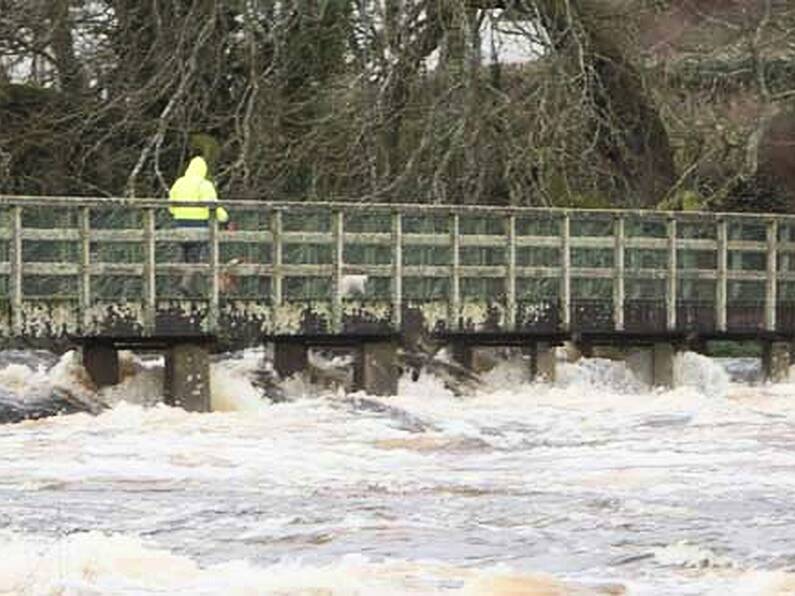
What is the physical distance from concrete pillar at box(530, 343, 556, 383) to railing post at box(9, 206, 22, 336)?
6.19m

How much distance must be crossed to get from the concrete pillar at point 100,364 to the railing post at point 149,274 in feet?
1.56

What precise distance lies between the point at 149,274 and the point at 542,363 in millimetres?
5049

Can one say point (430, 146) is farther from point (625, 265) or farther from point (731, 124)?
point (731, 124)

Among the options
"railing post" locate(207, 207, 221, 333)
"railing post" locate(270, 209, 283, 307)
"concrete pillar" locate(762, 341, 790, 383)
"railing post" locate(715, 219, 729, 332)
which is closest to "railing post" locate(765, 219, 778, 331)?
"concrete pillar" locate(762, 341, 790, 383)

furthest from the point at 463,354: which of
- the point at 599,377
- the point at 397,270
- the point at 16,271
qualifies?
the point at 16,271

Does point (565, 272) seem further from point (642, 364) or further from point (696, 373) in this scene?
point (696, 373)

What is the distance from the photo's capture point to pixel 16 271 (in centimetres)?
2112

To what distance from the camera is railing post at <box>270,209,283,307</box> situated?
22.7 metres

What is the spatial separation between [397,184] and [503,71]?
3.16 metres

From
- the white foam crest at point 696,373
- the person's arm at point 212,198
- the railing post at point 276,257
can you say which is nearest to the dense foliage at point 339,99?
the white foam crest at point 696,373

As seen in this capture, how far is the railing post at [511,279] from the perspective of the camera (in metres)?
24.5

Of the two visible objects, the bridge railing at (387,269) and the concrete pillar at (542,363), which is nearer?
the bridge railing at (387,269)

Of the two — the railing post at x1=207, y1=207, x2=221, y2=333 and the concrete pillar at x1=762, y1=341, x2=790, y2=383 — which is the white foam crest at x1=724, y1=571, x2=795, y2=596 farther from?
the concrete pillar at x1=762, y1=341, x2=790, y2=383

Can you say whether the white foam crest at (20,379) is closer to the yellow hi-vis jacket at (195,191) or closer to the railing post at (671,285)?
the yellow hi-vis jacket at (195,191)
